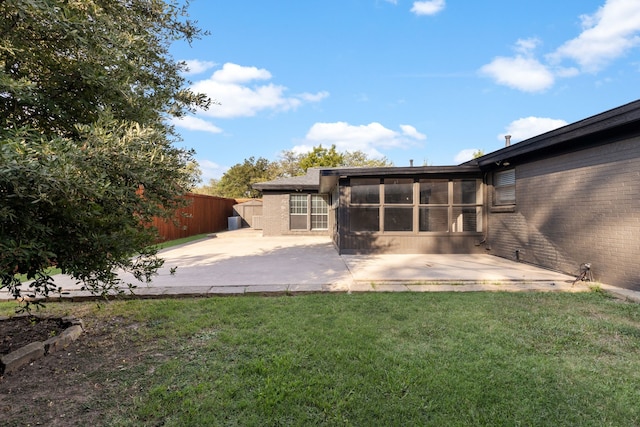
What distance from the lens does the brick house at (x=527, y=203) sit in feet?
15.3

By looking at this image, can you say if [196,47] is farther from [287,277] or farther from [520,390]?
[520,390]

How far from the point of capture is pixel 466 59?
11.0m

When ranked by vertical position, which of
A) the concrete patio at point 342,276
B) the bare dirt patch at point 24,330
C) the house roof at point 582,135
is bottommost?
the bare dirt patch at point 24,330

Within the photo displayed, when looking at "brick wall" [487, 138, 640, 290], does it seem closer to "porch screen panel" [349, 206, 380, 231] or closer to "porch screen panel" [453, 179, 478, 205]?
"porch screen panel" [453, 179, 478, 205]

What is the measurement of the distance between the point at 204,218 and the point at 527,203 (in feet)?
46.3

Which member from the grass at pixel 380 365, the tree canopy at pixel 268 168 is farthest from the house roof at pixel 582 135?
the tree canopy at pixel 268 168

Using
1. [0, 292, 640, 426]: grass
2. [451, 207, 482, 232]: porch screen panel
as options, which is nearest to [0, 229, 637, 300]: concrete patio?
[0, 292, 640, 426]: grass

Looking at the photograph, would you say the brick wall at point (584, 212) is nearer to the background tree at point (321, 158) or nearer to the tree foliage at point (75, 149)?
the tree foliage at point (75, 149)

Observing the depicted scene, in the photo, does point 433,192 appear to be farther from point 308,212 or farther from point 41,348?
point 41,348

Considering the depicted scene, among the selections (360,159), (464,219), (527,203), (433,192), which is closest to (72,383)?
(527,203)

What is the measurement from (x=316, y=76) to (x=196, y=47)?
10542 mm

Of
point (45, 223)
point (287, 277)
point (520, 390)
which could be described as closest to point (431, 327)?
point (520, 390)

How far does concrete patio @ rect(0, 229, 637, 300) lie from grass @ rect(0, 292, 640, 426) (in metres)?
0.65

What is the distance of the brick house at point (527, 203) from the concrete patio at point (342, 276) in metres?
0.50
